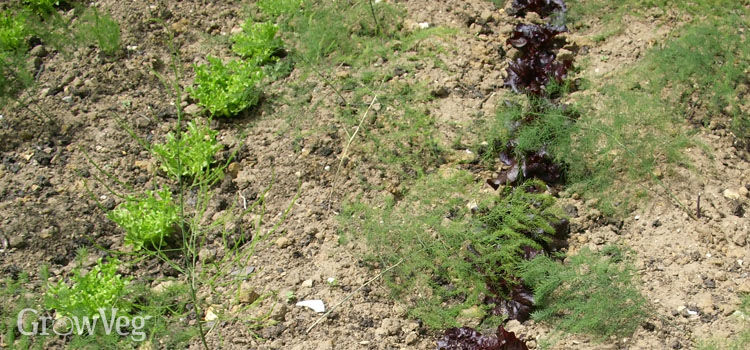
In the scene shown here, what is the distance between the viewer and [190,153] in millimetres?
4105

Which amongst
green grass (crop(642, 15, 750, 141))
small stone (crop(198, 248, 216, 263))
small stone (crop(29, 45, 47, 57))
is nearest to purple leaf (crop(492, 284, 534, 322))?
small stone (crop(198, 248, 216, 263))

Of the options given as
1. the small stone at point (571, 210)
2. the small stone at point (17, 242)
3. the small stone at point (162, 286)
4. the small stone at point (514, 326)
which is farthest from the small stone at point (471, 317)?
the small stone at point (17, 242)

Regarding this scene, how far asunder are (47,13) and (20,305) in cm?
266

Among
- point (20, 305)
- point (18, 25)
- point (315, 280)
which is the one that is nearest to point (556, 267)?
point (315, 280)

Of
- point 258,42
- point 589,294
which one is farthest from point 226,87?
point 589,294

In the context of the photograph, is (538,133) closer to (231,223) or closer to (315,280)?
(315,280)

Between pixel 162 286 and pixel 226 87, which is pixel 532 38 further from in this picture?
Result: pixel 162 286

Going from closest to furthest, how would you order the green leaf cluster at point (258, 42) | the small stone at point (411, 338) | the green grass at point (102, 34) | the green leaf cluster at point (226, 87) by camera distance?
the small stone at point (411, 338) → the green leaf cluster at point (226, 87) → the green leaf cluster at point (258, 42) → the green grass at point (102, 34)

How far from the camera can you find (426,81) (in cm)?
450

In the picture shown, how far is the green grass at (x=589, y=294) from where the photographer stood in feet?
10.3

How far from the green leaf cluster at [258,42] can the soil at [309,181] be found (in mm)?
211

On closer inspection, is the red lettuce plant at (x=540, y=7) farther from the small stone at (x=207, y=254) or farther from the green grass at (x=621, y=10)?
the small stone at (x=207, y=254)

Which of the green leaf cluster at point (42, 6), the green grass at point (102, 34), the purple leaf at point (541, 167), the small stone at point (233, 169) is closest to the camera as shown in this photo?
the purple leaf at point (541, 167)

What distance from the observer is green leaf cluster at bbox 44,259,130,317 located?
3.34m
